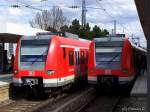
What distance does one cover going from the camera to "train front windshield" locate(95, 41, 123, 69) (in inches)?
856

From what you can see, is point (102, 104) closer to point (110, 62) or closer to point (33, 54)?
point (110, 62)

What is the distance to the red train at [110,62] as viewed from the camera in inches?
845

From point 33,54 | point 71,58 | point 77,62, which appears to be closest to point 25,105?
point 33,54

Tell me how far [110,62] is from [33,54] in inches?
149

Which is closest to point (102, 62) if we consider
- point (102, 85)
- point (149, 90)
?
point (102, 85)

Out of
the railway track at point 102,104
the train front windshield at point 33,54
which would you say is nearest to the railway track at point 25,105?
the train front windshield at point 33,54

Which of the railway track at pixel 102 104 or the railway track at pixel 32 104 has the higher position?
the railway track at pixel 32 104

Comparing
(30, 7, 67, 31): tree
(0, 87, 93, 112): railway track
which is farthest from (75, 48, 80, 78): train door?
(30, 7, 67, 31): tree

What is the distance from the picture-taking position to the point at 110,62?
21781 mm

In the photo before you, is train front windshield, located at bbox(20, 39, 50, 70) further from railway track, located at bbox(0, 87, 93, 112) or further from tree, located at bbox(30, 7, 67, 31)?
tree, located at bbox(30, 7, 67, 31)

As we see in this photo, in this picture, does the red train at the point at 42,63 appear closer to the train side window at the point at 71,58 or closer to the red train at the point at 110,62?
the train side window at the point at 71,58

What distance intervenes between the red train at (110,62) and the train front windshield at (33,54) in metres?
2.91

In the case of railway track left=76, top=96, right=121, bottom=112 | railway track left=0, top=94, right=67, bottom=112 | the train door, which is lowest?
railway track left=76, top=96, right=121, bottom=112

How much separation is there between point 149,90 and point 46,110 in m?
9.56
